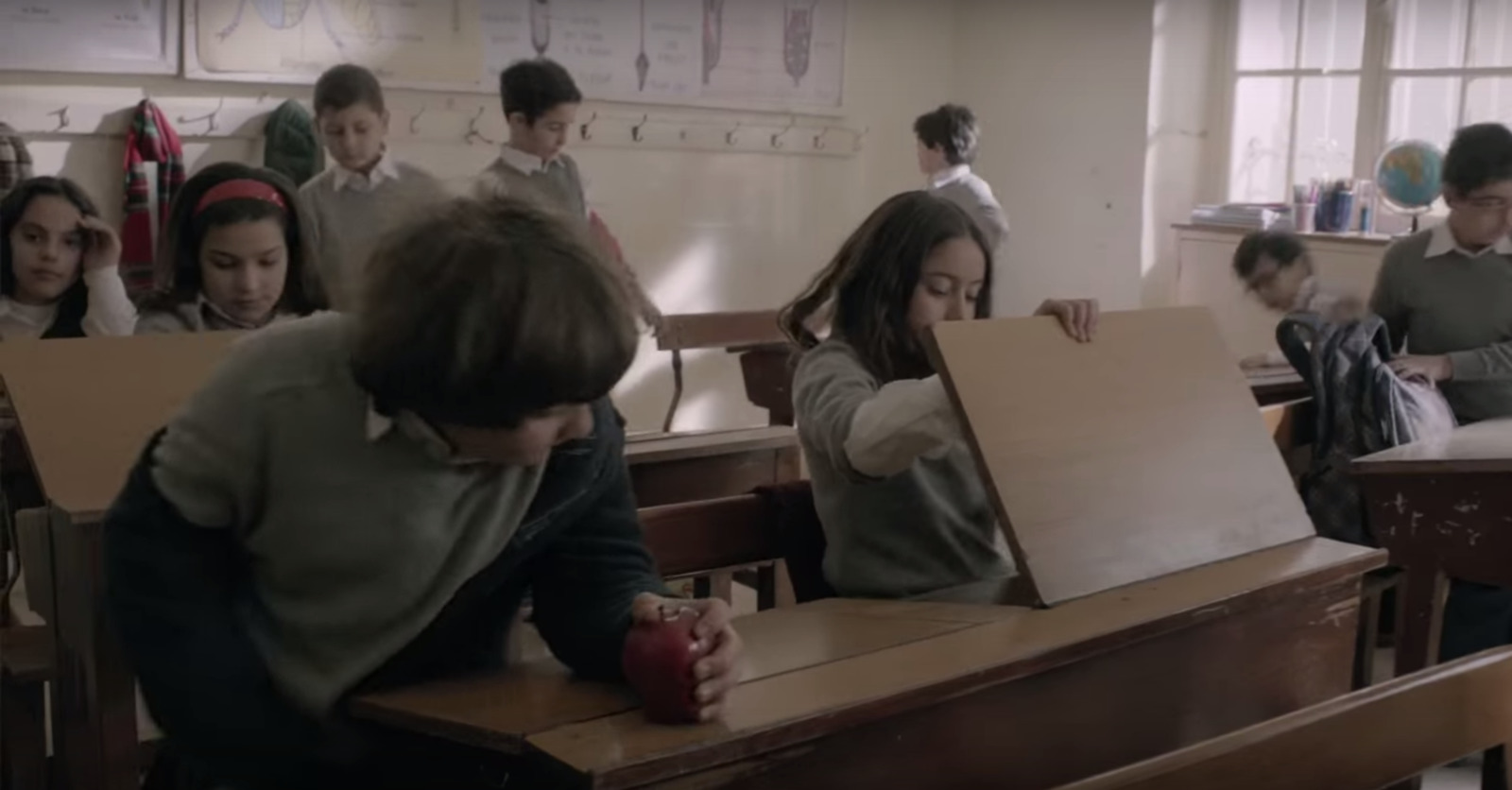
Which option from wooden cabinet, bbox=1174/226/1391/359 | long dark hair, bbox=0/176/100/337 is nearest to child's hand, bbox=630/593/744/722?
long dark hair, bbox=0/176/100/337

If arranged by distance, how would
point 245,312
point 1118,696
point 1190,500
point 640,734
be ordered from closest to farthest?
point 640,734 < point 1118,696 < point 1190,500 < point 245,312

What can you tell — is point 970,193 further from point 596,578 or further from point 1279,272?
point 596,578

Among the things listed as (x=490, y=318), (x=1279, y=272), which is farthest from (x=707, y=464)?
(x=490, y=318)

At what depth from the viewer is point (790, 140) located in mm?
5898

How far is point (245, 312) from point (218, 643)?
3.75ft

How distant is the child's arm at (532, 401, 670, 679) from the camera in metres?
1.24

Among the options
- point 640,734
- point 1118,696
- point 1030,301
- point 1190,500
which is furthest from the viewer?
point 1030,301

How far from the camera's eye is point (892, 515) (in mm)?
1832

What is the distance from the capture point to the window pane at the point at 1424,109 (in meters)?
5.15

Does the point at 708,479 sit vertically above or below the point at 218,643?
below

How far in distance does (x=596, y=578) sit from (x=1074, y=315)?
2.45ft

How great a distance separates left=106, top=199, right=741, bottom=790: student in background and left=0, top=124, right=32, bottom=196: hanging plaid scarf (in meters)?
3.29

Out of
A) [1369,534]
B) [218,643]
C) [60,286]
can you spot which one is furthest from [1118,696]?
[60,286]

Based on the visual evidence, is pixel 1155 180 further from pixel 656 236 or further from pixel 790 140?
pixel 656 236
